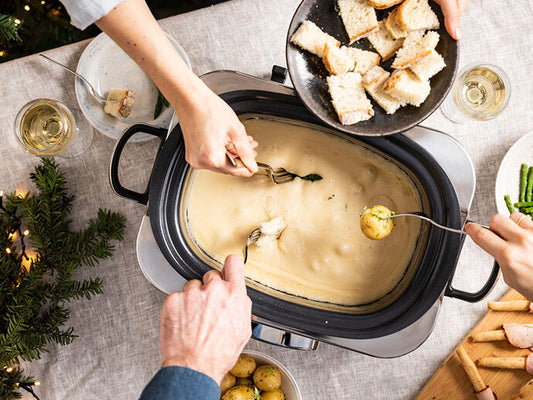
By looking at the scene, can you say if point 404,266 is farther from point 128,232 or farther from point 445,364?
point 128,232

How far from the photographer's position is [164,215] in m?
1.18

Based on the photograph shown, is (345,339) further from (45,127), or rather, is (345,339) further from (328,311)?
(45,127)

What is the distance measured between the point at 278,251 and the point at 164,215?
354 mm

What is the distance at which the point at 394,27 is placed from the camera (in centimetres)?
111

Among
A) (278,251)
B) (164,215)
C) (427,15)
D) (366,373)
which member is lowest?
(366,373)

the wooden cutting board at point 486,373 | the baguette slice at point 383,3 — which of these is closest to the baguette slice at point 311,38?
the baguette slice at point 383,3

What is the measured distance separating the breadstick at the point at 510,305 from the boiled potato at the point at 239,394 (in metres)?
0.72

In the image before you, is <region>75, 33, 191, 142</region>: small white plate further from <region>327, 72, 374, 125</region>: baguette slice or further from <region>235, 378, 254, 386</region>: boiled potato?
<region>235, 378, 254, 386</region>: boiled potato

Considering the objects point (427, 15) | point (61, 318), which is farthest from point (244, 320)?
point (427, 15)

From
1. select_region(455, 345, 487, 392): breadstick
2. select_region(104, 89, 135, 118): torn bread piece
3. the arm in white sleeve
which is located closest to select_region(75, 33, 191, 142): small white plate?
select_region(104, 89, 135, 118): torn bread piece

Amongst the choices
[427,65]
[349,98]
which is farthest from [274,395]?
[427,65]

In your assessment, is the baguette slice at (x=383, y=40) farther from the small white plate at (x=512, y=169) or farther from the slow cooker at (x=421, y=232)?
the small white plate at (x=512, y=169)

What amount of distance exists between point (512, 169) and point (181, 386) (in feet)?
3.41

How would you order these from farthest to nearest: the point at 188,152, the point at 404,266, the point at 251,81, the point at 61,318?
the point at 61,318
the point at 404,266
the point at 251,81
the point at 188,152
